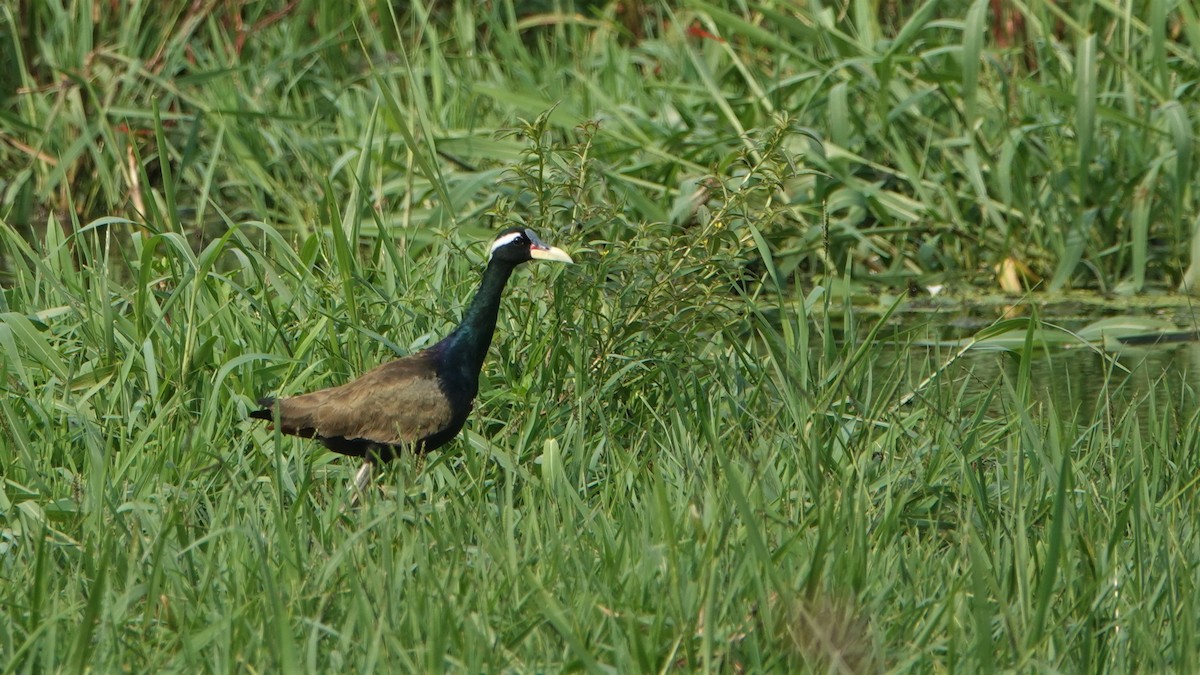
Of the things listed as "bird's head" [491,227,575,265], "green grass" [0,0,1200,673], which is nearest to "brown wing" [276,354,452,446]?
"green grass" [0,0,1200,673]

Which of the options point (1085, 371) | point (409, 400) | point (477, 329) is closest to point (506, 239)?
point (477, 329)

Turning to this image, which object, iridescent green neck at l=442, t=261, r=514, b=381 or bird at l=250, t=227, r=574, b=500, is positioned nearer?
bird at l=250, t=227, r=574, b=500

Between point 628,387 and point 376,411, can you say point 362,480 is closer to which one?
point 376,411

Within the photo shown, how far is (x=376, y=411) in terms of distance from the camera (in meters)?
3.75

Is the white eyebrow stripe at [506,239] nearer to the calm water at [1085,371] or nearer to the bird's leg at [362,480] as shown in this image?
the bird's leg at [362,480]

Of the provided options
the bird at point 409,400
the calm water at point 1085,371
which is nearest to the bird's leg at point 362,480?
the bird at point 409,400

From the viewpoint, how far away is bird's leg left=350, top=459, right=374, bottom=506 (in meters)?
3.61

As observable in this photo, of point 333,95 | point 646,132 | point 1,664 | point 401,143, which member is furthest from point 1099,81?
point 1,664

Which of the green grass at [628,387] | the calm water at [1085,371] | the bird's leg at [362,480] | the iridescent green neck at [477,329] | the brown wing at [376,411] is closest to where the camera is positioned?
the green grass at [628,387]

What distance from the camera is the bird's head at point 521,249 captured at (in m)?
3.92

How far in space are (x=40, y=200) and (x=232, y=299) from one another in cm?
285

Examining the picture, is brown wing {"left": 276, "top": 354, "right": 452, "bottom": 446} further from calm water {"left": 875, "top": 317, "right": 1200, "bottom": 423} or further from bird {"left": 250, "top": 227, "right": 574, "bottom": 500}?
calm water {"left": 875, "top": 317, "right": 1200, "bottom": 423}

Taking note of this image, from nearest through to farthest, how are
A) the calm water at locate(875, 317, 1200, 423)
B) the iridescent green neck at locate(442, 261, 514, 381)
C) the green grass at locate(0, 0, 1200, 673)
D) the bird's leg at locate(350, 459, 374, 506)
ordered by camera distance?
1. the green grass at locate(0, 0, 1200, 673)
2. the bird's leg at locate(350, 459, 374, 506)
3. the iridescent green neck at locate(442, 261, 514, 381)
4. the calm water at locate(875, 317, 1200, 423)

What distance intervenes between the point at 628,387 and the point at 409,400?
645mm
